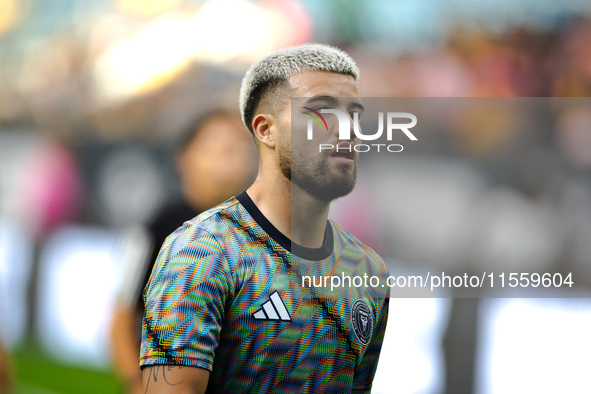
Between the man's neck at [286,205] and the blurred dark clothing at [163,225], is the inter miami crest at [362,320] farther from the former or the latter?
the blurred dark clothing at [163,225]

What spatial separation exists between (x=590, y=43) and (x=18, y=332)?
19.8 feet

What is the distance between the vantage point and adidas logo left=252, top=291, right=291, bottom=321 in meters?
1.26

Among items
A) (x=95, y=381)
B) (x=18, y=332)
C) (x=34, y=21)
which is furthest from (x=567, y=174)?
(x=34, y=21)

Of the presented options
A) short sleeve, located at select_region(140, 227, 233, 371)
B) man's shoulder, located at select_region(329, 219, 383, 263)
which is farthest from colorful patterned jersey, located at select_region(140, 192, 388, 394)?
man's shoulder, located at select_region(329, 219, 383, 263)

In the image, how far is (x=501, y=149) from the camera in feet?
14.5

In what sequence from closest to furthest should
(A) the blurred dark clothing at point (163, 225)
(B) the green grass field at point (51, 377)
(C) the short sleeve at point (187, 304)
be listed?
1. (C) the short sleeve at point (187, 304)
2. (A) the blurred dark clothing at point (163, 225)
3. (B) the green grass field at point (51, 377)

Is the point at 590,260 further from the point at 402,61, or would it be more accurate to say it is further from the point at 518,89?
the point at 402,61

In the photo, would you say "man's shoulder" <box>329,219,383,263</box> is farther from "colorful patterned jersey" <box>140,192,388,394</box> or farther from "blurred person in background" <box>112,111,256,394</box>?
"blurred person in background" <box>112,111,256,394</box>

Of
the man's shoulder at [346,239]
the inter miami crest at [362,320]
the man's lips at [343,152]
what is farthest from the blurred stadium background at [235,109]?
the man's lips at [343,152]

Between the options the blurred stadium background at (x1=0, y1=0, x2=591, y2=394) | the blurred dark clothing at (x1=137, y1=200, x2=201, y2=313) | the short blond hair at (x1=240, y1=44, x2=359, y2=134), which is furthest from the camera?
the blurred stadium background at (x1=0, y1=0, x2=591, y2=394)

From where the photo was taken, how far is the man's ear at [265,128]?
53.9 inches

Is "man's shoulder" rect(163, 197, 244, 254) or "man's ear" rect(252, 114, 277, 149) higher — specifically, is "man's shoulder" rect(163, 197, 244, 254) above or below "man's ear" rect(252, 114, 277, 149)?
below

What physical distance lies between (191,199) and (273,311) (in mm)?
1309

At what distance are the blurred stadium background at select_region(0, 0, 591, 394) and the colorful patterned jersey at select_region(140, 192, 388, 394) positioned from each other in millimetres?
1497
